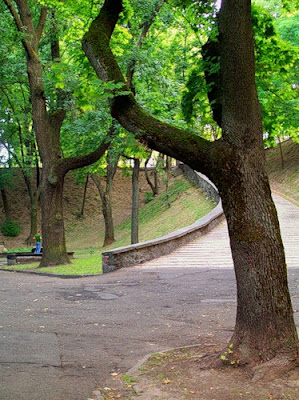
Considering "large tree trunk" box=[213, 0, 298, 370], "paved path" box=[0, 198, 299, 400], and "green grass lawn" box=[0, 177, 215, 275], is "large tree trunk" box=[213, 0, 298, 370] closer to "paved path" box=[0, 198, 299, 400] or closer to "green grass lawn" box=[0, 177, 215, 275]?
"paved path" box=[0, 198, 299, 400]

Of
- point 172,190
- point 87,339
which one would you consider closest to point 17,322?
point 87,339

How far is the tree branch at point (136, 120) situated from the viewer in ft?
19.4

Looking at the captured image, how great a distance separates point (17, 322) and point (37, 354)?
2207 mm

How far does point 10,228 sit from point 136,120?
33.2m

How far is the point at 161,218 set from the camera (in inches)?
1277

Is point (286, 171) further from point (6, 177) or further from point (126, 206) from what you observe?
point (6, 177)

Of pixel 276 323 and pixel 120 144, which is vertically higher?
pixel 120 144

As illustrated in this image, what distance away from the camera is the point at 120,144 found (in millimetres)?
19000

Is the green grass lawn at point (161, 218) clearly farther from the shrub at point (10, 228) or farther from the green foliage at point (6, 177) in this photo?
the green foliage at point (6, 177)

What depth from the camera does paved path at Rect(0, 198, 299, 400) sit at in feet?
19.1

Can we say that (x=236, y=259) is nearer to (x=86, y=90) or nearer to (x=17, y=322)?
(x=86, y=90)

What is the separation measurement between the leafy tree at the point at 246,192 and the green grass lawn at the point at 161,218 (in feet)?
44.5

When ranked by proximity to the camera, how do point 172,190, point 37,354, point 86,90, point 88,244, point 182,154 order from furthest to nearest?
point 172,190 < point 88,244 < point 86,90 < point 37,354 < point 182,154

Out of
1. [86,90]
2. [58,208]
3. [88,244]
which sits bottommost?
[88,244]
